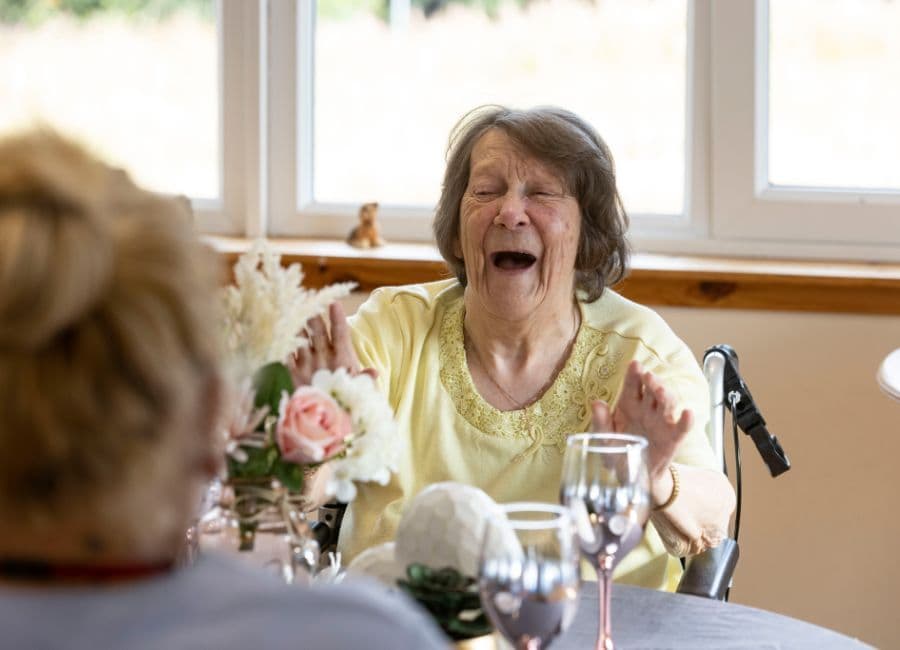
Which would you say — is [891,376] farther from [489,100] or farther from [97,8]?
[97,8]

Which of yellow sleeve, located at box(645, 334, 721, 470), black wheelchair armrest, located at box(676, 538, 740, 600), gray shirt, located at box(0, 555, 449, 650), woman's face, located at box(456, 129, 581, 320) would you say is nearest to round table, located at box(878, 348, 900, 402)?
yellow sleeve, located at box(645, 334, 721, 470)

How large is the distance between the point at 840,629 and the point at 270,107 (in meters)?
1.85

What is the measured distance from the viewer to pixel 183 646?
29.0 inches

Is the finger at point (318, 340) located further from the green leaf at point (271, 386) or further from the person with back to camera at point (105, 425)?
the person with back to camera at point (105, 425)

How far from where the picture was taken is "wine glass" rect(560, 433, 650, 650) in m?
1.44

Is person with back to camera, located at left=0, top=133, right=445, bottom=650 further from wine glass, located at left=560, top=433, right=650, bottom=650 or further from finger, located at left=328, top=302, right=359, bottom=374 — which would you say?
finger, located at left=328, top=302, right=359, bottom=374

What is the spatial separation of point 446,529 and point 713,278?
1.74 meters

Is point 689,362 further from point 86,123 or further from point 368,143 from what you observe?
point 86,123

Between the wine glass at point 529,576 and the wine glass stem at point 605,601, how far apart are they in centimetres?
23

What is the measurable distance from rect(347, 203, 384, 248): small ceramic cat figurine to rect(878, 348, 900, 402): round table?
49.2 inches

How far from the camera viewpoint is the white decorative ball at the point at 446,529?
137 centimetres

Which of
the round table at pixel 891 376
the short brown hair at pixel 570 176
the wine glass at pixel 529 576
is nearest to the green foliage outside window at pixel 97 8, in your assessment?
the short brown hair at pixel 570 176

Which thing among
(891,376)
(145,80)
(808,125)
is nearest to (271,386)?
(891,376)

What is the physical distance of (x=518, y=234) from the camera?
231 cm
